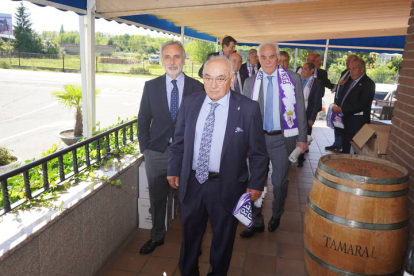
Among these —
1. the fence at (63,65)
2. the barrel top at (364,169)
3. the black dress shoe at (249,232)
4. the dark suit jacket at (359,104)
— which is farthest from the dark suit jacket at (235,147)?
the fence at (63,65)

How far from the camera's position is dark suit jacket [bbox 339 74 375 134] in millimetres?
4680

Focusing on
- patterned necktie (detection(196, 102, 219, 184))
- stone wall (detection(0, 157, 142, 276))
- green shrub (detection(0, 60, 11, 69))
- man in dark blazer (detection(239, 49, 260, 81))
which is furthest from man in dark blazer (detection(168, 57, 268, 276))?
green shrub (detection(0, 60, 11, 69))

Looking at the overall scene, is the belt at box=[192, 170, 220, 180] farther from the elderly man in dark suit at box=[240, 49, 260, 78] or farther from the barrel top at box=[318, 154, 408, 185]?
the elderly man in dark suit at box=[240, 49, 260, 78]

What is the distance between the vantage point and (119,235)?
2914 millimetres

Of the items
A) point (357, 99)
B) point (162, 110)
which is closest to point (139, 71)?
point (357, 99)

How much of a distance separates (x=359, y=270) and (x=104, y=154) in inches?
92.1

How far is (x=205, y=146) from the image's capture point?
2.04 m

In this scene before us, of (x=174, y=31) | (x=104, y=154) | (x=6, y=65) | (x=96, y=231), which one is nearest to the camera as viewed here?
(x=96, y=231)

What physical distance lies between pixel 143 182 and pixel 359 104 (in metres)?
3.39

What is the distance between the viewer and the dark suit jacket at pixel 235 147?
80.2 inches

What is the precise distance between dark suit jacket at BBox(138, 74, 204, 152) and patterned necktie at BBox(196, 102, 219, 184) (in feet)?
2.31

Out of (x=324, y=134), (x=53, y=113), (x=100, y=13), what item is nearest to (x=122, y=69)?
(x=53, y=113)

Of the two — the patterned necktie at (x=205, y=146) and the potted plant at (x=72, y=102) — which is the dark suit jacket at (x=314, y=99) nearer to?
the patterned necktie at (x=205, y=146)

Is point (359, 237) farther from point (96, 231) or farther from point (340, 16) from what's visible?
point (340, 16)
